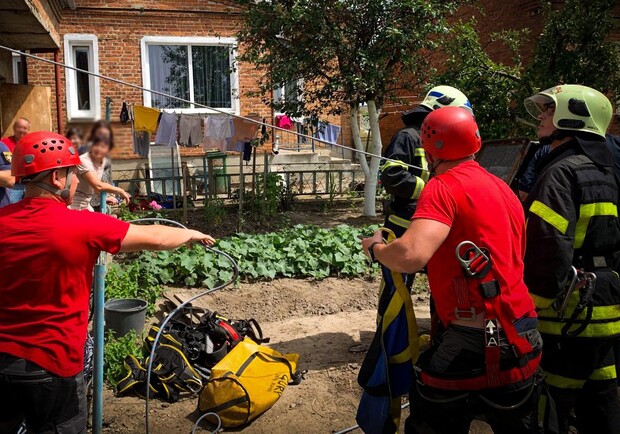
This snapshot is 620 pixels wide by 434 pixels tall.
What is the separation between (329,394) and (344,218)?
7.64 metres

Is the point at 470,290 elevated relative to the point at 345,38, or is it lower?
lower

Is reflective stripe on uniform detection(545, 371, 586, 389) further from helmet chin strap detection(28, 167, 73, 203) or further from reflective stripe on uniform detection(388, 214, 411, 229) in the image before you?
helmet chin strap detection(28, 167, 73, 203)

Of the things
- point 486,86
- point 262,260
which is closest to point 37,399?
point 262,260

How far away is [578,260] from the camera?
2754 mm

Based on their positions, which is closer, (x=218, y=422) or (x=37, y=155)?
(x=37, y=155)

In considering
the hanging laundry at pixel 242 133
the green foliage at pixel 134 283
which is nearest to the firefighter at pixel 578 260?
the green foliage at pixel 134 283

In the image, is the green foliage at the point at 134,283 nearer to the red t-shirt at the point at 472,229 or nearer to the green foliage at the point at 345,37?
the red t-shirt at the point at 472,229

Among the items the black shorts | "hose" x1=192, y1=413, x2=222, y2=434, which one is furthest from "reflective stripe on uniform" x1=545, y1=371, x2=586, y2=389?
the black shorts

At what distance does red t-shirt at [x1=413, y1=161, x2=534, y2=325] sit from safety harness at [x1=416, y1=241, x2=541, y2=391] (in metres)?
0.02

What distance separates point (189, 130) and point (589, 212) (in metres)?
8.96

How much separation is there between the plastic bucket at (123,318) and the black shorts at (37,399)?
244 centimetres

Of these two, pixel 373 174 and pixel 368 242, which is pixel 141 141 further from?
pixel 368 242

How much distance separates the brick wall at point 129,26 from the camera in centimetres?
1294

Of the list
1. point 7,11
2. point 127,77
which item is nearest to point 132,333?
point 7,11
